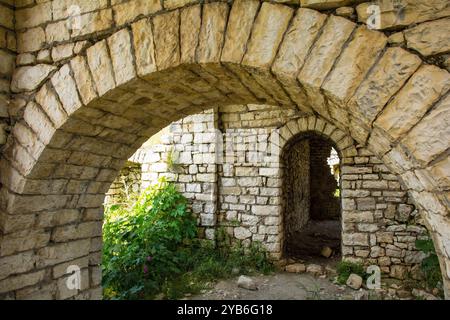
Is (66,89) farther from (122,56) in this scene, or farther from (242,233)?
(242,233)

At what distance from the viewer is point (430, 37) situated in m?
1.31

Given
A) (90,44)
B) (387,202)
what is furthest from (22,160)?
(387,202)

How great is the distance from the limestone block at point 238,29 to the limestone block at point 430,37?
28.1 inches

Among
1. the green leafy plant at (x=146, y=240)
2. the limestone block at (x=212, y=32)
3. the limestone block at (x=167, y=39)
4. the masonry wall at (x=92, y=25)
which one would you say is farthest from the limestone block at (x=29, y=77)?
the green leafy plant at (x=146, y=240)

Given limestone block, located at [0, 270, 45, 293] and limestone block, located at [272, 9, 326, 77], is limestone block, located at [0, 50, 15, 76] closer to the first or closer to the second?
limestone block, located at [0, 270, 45, 293]

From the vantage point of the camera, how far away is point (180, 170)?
6266 millimetres

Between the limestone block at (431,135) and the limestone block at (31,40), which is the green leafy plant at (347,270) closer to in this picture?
the limestone block at (431,135)

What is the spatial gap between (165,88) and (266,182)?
13.1 feet

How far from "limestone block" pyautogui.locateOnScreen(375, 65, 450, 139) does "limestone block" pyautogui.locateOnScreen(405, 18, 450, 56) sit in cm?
8

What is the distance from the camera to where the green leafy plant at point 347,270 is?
500 cm

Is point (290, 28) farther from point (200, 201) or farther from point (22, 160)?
point (200, 201)

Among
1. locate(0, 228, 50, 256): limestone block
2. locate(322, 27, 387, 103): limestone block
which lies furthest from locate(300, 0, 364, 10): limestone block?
locate(0, 228, 50, 256): limestone block

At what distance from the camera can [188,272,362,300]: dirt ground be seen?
4.50m

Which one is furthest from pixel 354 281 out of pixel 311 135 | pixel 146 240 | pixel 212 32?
pixel 212 32
